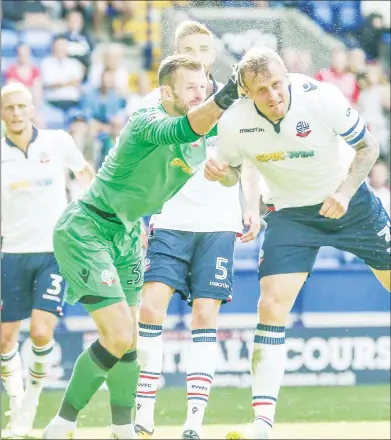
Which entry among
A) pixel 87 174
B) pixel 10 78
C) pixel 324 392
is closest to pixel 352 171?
pixel 87 174

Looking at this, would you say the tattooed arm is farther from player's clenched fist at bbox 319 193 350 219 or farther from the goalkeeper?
the goalkeeper

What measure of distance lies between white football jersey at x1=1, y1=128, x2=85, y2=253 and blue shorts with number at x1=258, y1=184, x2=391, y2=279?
1905 millimetres

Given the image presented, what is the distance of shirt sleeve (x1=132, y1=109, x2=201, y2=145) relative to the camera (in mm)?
4598

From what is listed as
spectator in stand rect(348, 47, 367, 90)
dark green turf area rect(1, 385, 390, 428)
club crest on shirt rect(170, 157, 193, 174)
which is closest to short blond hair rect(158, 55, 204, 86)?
club crest on shirt rect(170, 157, 193, 174)

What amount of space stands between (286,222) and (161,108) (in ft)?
2.88

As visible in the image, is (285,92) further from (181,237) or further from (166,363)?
(166,363)

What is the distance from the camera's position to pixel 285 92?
16.8 feet

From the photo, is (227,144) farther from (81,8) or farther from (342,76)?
(81,8)

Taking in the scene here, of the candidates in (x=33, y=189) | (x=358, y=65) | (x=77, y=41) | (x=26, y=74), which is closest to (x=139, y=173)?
(x=33, y=189)

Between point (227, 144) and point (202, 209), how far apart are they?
650mm

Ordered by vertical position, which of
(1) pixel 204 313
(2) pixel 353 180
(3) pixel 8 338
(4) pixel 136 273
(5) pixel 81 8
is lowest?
(3) pixel 8 338

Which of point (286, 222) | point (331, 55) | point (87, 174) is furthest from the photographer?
point (331, 55)

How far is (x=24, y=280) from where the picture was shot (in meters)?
7.05

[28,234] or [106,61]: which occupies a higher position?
[106,61]
